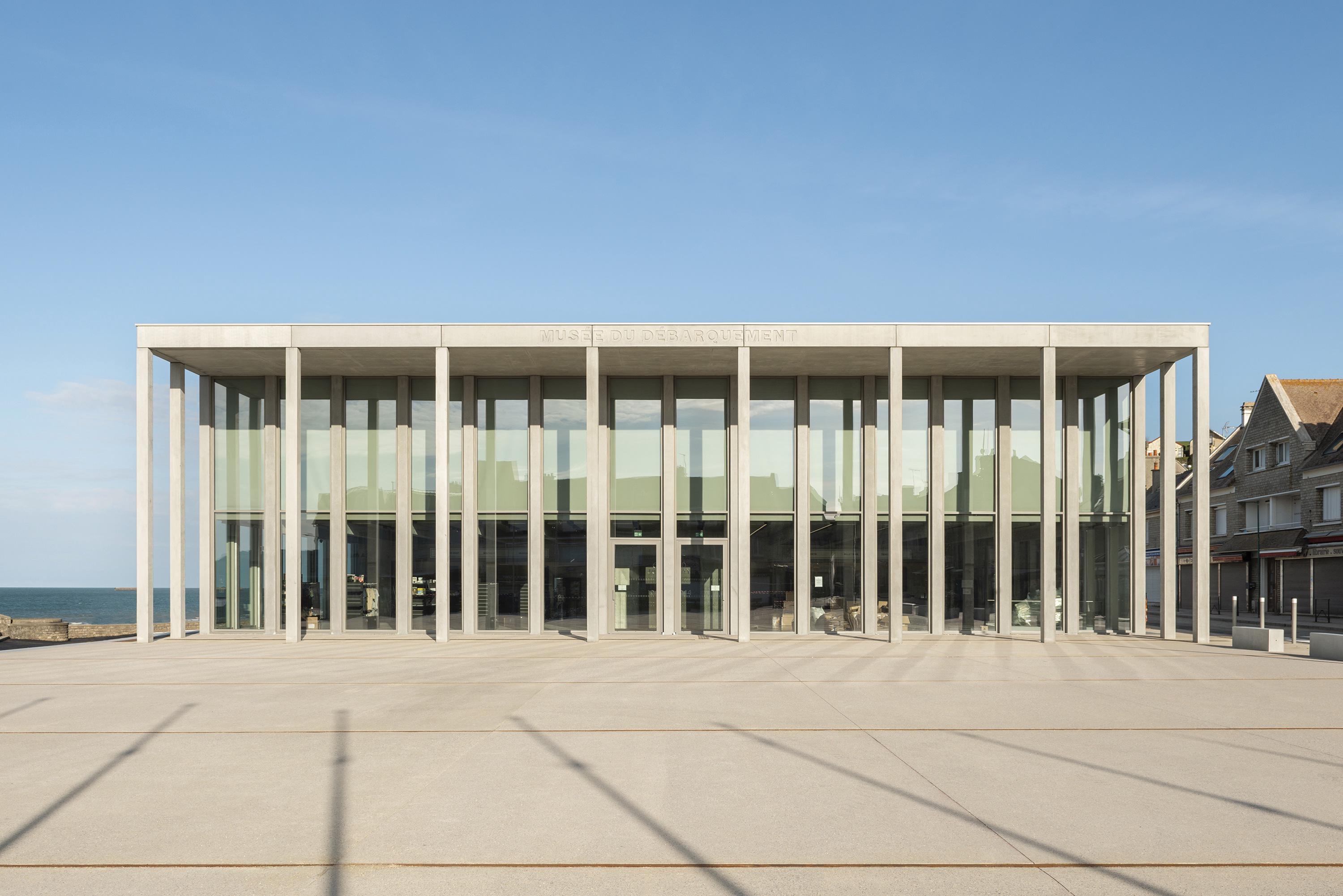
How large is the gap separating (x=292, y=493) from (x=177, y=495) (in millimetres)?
3082

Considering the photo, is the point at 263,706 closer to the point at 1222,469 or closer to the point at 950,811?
the point at 950,811

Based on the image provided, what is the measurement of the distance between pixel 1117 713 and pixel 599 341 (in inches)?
531

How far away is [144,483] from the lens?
21.6m

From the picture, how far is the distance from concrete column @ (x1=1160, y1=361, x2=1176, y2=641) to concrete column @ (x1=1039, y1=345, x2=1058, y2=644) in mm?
2707

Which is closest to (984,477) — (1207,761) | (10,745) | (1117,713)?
(1117,713)

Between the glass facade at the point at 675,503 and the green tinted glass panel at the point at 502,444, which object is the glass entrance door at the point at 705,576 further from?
the green tinted glass panel at the point at 502,444

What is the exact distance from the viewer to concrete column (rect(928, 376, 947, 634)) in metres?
24.0

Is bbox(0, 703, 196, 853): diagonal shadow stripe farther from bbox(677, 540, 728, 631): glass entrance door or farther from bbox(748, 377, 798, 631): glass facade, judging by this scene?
bbox(748, 377, 798, 631): glass facade

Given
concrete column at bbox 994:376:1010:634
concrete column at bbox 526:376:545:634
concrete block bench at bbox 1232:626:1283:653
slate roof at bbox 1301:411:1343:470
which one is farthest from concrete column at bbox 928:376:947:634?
slate roof at bbox 1301:411:1343:470

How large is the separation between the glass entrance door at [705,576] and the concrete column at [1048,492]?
7.30 m

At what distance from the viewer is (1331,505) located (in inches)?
1567

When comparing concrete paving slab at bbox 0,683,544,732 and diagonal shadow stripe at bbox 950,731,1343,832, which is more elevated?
diagonal shadow stripe at bbox 950,731,1343,832

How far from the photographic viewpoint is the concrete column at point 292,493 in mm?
21469

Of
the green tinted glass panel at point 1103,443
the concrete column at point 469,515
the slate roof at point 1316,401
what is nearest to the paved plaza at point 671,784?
the concrete column at point 469,515
